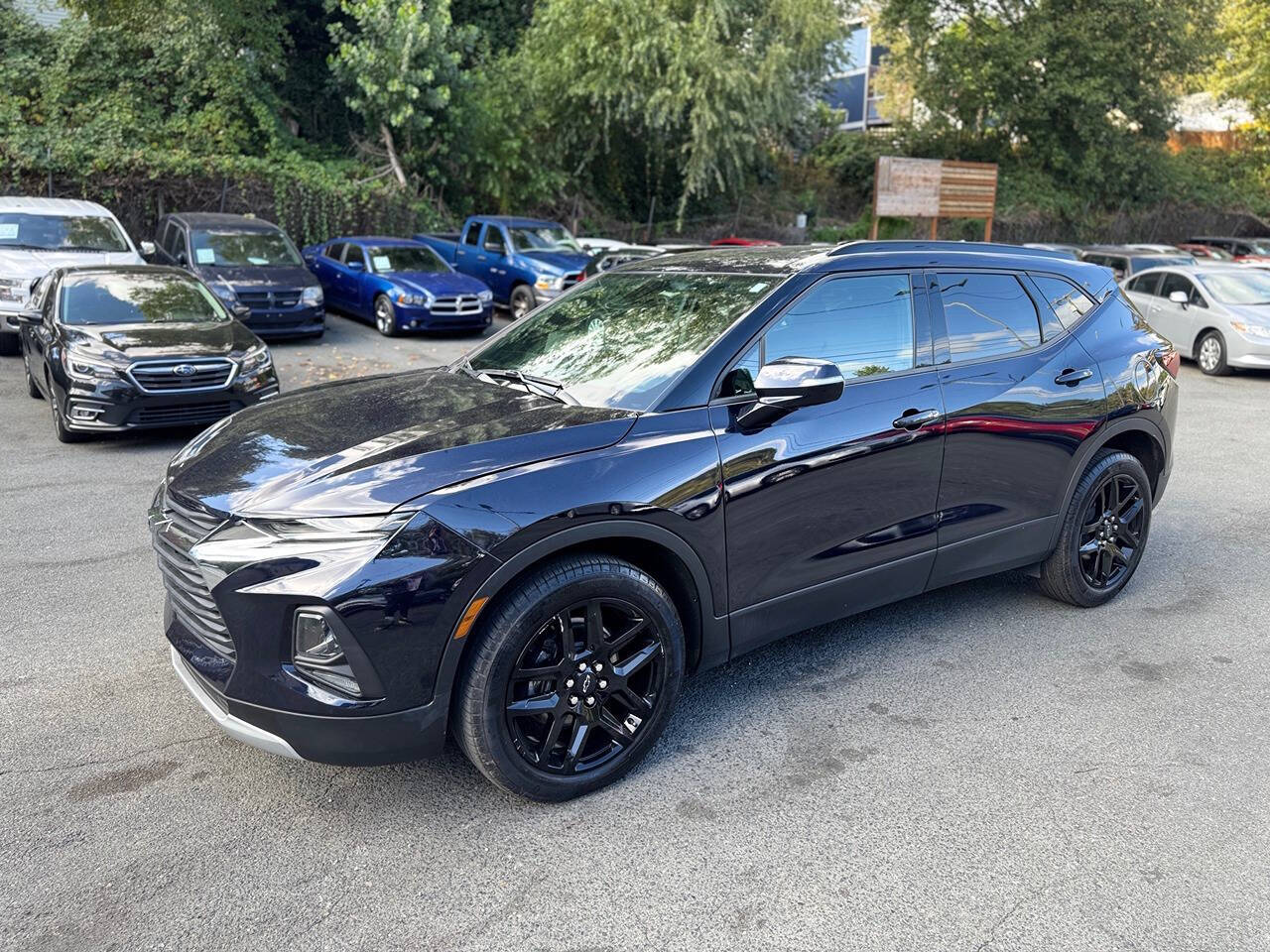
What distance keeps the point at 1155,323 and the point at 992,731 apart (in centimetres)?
1347

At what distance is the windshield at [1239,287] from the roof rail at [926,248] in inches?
434

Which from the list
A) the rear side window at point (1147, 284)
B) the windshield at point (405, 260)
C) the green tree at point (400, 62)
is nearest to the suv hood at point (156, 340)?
the windshield at point (405, 260)

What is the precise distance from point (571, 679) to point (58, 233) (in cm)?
1246

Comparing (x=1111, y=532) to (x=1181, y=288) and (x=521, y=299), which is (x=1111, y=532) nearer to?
(x=1181, y=288)

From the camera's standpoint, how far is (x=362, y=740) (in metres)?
2.98

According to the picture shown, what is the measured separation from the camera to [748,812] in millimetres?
3275

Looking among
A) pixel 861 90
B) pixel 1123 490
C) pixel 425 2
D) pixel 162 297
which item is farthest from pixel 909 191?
pixel 861 90

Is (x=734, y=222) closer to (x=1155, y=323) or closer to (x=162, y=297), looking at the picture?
(x=1155, y=323)

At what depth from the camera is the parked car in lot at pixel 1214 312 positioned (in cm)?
1348

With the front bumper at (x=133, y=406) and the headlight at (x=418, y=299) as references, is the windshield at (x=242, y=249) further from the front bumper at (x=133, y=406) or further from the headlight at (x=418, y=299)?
the front bumper at (x=133, y=406)

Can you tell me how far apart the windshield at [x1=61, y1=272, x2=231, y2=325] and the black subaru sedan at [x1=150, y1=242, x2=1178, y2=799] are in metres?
5.60

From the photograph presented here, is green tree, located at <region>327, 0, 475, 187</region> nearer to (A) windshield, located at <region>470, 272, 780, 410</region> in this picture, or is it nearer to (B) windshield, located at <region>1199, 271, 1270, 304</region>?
(B) windshield, located at <region>1199, 271, 1270, 304</region>

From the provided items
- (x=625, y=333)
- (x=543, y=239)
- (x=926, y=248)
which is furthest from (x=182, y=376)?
(x=543, y=239)

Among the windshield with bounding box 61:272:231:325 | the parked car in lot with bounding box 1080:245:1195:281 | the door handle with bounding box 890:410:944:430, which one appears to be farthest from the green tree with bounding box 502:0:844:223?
the door handle with bounding box 890:410:944:430
